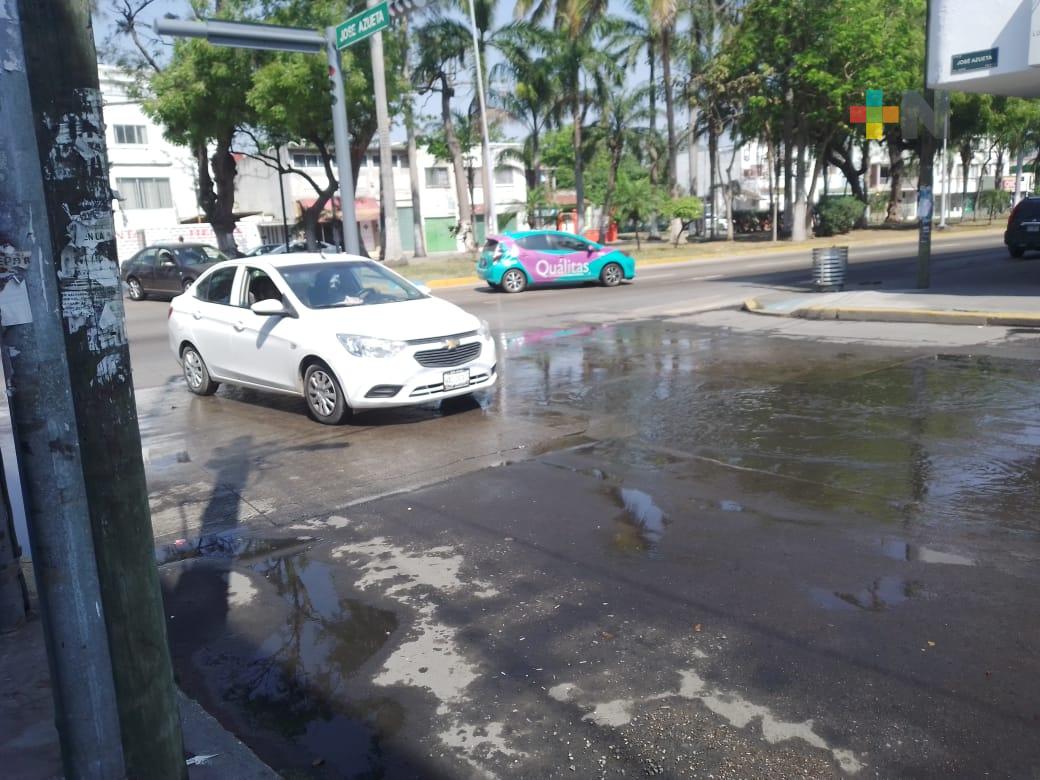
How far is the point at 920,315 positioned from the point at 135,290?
65.6 ft

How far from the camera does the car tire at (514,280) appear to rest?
2347cm

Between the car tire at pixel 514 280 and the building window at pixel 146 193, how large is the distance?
33245 mm

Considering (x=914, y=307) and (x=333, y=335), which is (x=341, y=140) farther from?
(x=914, y=307)

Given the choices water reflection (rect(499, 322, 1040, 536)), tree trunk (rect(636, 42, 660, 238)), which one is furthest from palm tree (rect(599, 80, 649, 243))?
water reflection (rect(499, 322, 1040, 536))

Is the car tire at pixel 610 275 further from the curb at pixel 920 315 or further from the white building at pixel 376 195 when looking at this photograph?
the white building at pixel 376 195

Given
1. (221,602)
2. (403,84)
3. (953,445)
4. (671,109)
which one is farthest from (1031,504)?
(671,109)

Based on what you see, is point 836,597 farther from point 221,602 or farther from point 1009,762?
point 221,602

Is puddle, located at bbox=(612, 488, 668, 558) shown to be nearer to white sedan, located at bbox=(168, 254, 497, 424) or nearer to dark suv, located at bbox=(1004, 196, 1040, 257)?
white sedan, located at bbox=(168, 254, 497, 424)

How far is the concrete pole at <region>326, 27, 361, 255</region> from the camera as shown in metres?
16.3

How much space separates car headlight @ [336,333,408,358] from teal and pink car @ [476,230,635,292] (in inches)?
581

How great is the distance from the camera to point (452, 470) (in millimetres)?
7469

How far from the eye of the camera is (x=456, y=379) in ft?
30.0

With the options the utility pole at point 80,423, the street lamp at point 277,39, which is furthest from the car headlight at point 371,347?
the street lamp at point 277,39

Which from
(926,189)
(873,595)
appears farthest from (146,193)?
(873,595)
